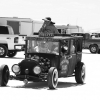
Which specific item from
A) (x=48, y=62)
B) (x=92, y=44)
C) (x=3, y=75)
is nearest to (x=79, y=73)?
(x=48, y=62)

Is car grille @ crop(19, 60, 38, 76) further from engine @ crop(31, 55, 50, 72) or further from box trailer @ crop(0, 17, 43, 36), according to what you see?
box trailer @ crop(0, 17, 43, 36)

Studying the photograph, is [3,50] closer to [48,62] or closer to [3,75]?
[48,62]

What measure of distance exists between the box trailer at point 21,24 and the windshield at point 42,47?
21.9 meters

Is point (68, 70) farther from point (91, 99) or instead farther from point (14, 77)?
point (91, 99)

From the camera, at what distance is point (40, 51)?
461 inches

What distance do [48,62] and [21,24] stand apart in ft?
79.5

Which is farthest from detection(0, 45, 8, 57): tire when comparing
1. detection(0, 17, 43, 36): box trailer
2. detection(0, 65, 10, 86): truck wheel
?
detection(0, 65, 10, 86): truck wheel

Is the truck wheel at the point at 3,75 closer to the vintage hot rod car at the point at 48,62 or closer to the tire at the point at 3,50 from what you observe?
the vintage hot rod car at the point at 48,62

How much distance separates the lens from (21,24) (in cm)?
3525

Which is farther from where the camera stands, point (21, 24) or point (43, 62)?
point (21, 24)

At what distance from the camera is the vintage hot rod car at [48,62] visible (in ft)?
35.1

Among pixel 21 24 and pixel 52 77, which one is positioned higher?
pixel 21 24

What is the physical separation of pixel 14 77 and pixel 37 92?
3.49 feet

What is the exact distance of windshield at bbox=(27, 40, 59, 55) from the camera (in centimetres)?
1154
